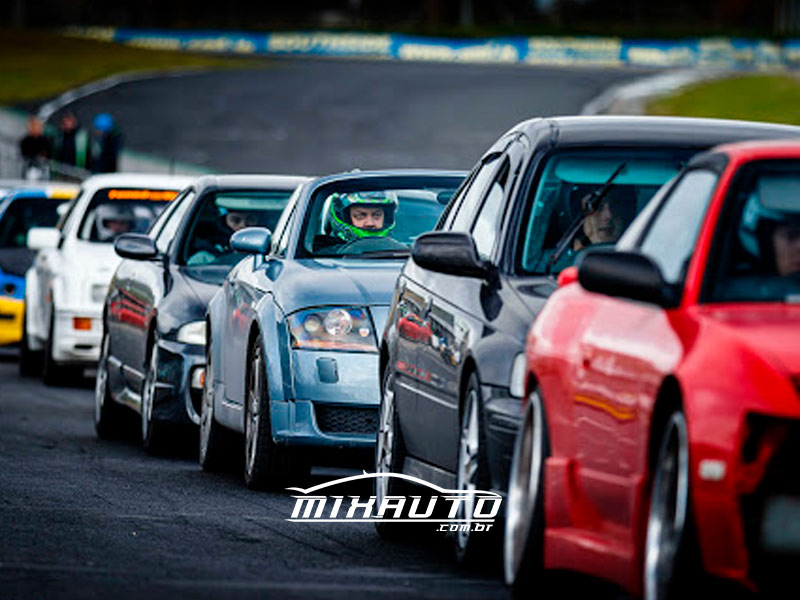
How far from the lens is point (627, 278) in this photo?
625 cm

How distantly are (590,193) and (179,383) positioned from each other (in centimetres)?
549

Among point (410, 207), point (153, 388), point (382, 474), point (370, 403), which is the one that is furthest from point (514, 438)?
point (153, 388)

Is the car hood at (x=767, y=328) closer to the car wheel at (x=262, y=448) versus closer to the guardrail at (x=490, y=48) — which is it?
the car wheel at (x=262, y=448)

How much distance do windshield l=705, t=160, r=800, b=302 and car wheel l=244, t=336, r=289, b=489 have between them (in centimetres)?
526

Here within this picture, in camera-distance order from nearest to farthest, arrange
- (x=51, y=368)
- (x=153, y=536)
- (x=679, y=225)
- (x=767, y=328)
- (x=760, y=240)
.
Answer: (x=767, y=328) < (x=760, y=240) < (x=679, y=225) < (x=153, y=536) < (x=51, y=368)

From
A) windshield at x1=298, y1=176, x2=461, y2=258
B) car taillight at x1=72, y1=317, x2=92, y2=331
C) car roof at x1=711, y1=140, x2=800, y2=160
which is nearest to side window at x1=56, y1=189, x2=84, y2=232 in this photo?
car taillight at x1=72, y1=317, x2=92, y2=331

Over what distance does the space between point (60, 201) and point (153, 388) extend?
10446mm

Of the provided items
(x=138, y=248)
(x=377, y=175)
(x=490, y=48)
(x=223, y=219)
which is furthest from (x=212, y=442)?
(x=490, y=48)

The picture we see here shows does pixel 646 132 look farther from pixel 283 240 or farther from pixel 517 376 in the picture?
pixel 283 240

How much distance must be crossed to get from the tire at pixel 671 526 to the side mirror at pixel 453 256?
2.37 metres

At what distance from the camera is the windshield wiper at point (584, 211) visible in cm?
864

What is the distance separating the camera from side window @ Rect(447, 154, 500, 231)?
9367 mm

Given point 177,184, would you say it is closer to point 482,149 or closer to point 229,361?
point 229,361

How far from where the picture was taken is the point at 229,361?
12.7 meters
